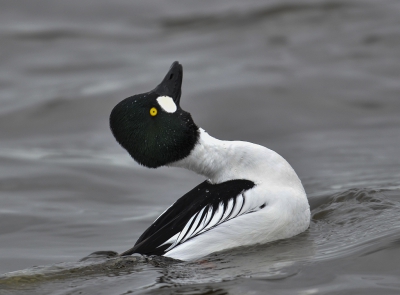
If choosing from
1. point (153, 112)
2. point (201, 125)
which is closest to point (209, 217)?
point (153, 112)

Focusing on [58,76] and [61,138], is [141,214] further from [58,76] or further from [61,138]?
[58,76]

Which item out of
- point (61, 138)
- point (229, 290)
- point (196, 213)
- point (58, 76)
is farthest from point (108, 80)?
point (229, 290)

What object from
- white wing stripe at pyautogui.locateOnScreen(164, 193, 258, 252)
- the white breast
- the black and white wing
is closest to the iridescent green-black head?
the white breast

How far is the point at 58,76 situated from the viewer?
1386cm

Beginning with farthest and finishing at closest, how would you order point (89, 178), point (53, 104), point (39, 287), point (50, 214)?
point (53, 104) → point (89, 178) → point (50, 214) → point (39, 287)

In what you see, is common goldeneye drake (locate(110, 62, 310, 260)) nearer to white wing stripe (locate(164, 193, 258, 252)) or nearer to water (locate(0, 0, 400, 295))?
white wing stripe (locate(164, 193, 258, 252))

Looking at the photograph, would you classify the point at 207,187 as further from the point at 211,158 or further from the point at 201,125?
the point at 201,125

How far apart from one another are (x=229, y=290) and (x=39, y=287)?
140 centimetres

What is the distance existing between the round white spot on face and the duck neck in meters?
0.31

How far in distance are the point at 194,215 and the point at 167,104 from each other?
1.02 m

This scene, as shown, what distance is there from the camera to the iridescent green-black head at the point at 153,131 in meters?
6.05

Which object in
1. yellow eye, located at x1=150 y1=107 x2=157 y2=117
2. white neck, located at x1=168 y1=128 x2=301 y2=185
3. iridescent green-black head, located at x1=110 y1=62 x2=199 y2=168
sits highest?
yellow eye, located at x1=150 y1=107 x2=157 y2=117

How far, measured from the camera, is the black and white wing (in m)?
5.75

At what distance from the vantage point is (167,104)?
6289 mm
